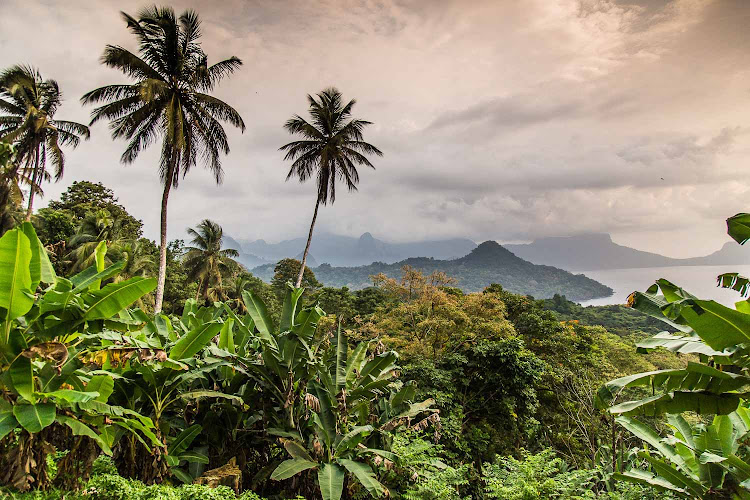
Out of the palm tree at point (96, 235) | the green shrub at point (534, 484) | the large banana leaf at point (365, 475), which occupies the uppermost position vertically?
the palm tree at point (96, 235)

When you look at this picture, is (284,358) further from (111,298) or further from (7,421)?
(7,421)

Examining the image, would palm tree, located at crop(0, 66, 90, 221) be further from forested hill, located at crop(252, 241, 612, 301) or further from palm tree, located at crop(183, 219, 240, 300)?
forested hill, located at crop(252, 241, 612, 301)

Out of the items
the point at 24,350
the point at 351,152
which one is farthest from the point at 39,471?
the point at 351,152

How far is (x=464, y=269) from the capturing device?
496 feet

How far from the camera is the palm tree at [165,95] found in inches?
451

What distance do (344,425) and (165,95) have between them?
12629mm

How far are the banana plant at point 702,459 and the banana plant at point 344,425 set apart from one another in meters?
2.49

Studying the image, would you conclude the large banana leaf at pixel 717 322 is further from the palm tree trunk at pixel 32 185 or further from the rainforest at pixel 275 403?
the palm tree trunk at pixel 32 185

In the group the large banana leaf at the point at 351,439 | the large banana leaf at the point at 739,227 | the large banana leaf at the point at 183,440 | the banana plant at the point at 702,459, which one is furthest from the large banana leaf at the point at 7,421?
the large banana leaf at the point at 739,227

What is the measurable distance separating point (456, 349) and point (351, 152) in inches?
420

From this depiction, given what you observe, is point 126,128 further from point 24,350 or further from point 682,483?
point 682,483

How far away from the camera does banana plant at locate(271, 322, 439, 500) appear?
379 cm

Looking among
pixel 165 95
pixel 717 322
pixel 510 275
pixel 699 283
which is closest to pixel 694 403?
pixel 717 322

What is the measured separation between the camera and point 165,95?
1196cm
